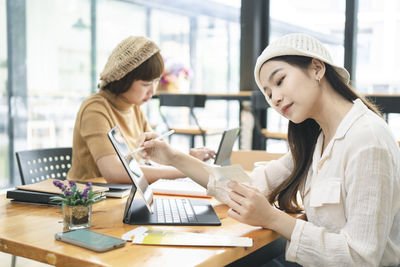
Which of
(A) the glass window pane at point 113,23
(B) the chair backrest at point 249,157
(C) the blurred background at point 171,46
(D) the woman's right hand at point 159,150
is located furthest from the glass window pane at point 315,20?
(D) the woman's right hand at point 159,150

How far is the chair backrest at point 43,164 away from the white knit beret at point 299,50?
4.25 ft

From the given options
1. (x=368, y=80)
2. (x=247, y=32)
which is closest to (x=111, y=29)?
(x=247, y=32)

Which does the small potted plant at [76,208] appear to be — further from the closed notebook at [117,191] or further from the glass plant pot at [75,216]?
the closed notebook at [117,191]

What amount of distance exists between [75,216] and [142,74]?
1.15 metres

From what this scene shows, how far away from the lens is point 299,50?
118cm

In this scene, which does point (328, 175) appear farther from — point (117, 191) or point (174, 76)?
point (174, 76)

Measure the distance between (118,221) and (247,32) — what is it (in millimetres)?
3952

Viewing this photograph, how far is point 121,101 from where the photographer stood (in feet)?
7.38

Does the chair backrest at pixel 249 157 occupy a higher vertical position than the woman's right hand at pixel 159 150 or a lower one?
lower

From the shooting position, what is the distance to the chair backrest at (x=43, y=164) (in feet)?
6.63

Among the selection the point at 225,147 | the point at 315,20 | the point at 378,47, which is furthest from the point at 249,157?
the point at 315,20

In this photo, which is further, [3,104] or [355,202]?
[3,104]

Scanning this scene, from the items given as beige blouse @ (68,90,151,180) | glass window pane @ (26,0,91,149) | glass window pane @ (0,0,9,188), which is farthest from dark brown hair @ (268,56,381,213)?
glass window pane @ (26,0,91,149)

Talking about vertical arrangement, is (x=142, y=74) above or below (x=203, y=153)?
above
